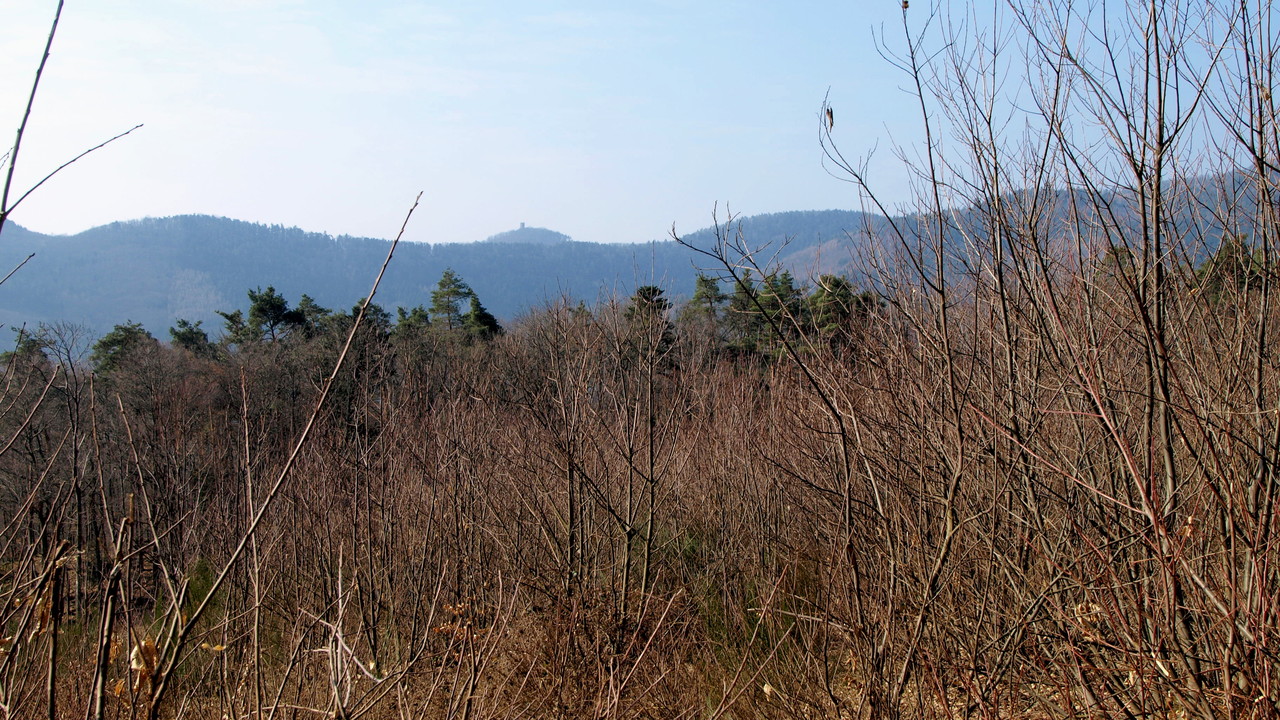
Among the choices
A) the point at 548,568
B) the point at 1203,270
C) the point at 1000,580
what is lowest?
the point at 548,568

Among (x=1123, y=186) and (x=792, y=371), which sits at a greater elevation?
(x=1123, y=186)

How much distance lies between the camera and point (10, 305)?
520 ft

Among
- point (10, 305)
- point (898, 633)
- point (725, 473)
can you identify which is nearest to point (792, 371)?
point (725, 473)

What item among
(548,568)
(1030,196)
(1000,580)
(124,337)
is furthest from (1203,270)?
(124,337)

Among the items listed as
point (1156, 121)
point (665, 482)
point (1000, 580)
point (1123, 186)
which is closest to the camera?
point (1156, 121)

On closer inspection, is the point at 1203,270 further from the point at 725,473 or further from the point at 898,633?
the point at 725,473

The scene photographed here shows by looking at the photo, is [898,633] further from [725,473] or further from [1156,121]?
[725,473]

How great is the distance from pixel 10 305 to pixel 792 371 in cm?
19286

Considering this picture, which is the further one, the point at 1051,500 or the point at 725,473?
the point at 725,473

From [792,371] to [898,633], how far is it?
20.9 feet

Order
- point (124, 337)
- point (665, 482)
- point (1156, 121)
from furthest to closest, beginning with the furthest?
1. point (124, 337)
2. point (665, 482)
3. point (1156, 121)

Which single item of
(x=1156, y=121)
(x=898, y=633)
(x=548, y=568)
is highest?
(x=1156, y=121)

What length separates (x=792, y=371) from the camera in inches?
432

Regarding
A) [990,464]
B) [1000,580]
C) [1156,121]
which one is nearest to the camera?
[1156,121]
